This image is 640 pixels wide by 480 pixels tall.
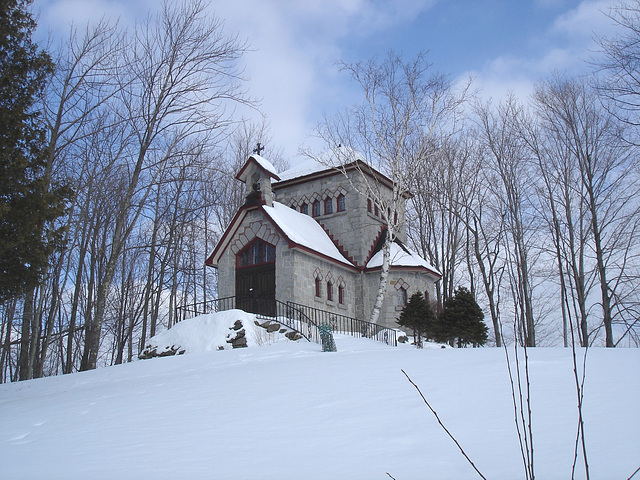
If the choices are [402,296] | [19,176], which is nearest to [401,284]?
[402,296]

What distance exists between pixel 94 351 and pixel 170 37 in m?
10.7

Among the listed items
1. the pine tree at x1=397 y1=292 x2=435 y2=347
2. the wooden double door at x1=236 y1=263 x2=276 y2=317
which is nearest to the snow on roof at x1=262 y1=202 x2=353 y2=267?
the wooden double door at x1=236 y1=263 x2=276 y2=317

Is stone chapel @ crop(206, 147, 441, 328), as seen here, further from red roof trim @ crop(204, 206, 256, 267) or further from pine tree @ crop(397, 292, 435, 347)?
pine tree @ crop(397, 292, 435, 347)

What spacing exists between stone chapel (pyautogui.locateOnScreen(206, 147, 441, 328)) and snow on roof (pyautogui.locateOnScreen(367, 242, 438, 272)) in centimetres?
4

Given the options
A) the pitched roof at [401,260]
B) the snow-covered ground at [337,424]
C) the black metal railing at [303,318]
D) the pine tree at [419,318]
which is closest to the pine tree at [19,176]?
the snow-covered ground at [337,424]

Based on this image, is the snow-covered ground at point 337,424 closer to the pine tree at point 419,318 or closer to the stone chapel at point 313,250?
the pine tree at point 419,318

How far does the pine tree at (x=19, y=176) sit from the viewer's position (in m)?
11.3

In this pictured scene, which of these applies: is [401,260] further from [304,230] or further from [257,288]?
[257,288]

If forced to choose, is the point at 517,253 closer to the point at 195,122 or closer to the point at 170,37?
the point at 195,122

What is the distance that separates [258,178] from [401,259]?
6.98 meters

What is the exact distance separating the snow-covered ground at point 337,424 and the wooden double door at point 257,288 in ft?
34.0

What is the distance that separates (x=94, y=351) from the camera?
1664 centimetres

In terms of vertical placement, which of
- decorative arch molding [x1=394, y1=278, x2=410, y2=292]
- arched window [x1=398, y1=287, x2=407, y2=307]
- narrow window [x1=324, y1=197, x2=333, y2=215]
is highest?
narrow window [x1=324, y1=197, x2=333, y2=215]

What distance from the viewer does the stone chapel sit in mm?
19828
